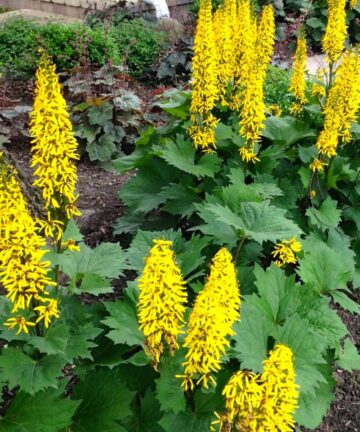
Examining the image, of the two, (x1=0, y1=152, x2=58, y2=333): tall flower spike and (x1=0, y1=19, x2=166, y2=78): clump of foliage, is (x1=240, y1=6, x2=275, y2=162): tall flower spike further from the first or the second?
(x1=0, y1=19, x2=166, y2=78): clump of foliage

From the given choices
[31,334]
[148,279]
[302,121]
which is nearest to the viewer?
[148,279]

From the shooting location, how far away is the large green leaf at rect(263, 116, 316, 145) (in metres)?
4.71

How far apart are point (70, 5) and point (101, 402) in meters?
12.3

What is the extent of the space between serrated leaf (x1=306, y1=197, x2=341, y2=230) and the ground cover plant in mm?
11

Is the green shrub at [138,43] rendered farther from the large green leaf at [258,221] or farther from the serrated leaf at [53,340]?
the serrated leaf at [53,340]

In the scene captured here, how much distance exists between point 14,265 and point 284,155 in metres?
3.08

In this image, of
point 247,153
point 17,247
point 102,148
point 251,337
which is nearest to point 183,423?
point 251,337

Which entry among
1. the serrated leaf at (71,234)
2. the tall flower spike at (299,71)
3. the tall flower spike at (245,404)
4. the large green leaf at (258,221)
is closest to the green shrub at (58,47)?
the tall flower spike at (299,71)

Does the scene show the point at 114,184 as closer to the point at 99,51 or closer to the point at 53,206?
the point at 53,206

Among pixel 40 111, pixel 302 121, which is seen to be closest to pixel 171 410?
pixel 40 111

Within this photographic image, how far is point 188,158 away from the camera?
4.28 m

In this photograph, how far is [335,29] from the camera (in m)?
4.59

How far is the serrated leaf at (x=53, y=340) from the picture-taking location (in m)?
2.30

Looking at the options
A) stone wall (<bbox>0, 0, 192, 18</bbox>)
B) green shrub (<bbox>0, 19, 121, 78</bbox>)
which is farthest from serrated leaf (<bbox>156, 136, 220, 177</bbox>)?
stone wall (<bbox>0, 0, 192, 18</bbox>)
